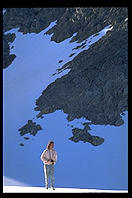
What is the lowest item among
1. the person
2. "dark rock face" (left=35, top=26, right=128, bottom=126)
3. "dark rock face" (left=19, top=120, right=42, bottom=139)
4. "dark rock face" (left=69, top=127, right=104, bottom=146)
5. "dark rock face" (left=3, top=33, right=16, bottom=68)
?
the person

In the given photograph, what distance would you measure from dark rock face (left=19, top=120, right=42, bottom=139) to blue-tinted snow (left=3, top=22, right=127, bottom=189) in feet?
1.44

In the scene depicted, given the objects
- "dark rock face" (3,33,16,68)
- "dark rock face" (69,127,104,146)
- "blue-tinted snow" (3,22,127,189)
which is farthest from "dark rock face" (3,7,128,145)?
"blue-tinted snow" (3,22,127,189)

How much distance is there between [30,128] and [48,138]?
10.6 feet

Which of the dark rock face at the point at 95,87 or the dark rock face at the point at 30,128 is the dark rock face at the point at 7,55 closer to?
the dark rock face at the point at 95,87

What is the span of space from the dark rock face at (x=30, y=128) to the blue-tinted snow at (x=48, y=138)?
0.44 meters

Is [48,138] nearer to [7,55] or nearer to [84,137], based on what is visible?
[84,137]

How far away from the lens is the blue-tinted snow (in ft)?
88.4

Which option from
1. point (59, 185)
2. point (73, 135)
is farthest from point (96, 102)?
point (59, 185)

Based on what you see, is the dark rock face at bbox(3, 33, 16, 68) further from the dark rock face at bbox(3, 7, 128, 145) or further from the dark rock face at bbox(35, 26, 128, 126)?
the dark rock face at bbox(35, 26, 128, 126)

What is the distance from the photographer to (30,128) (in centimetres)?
3619

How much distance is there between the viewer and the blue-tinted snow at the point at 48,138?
2694 cm

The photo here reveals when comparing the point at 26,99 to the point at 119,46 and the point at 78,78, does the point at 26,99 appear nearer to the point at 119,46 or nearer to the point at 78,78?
the point at 78,78

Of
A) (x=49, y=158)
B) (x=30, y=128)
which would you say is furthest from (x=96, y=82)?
(x=49, y=158)
